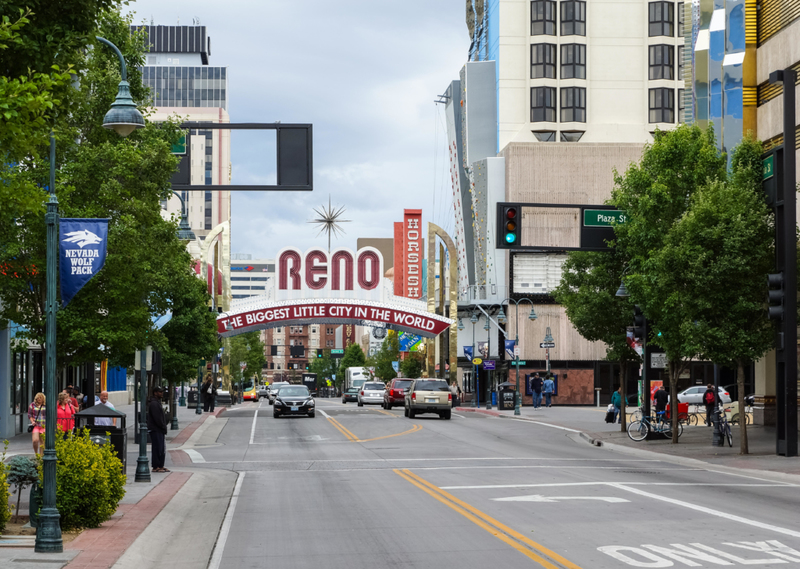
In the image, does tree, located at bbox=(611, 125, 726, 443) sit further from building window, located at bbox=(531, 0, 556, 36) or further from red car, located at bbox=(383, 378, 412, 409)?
building window, located at bbox=(531, 0, 556, 36)

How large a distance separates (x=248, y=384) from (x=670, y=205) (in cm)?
10700

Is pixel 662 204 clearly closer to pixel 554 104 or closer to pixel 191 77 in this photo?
pixel 554 104

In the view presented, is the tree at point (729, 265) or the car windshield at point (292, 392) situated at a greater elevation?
the tree at point (729, 265)

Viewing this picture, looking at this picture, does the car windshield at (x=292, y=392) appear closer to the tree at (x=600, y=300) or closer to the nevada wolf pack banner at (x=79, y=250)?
the tree at (x=600, y=300)

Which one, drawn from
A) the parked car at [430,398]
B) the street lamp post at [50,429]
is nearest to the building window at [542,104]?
the parked car at [430,398]

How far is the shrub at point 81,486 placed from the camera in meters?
12.8

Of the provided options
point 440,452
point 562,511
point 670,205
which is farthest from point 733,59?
point 562,511

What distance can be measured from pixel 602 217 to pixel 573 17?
51795 mm

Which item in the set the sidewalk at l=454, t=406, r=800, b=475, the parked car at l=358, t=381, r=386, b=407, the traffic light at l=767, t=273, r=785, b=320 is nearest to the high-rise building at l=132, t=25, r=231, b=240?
the parked car at l=358, t=381, r=386, b=407

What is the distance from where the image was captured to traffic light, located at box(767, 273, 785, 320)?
23.7 metres

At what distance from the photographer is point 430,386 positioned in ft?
150

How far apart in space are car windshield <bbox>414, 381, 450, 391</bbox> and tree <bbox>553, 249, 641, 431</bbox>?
11.3 m

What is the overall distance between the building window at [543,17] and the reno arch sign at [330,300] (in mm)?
23671

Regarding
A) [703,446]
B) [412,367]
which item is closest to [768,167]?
[703,446]
